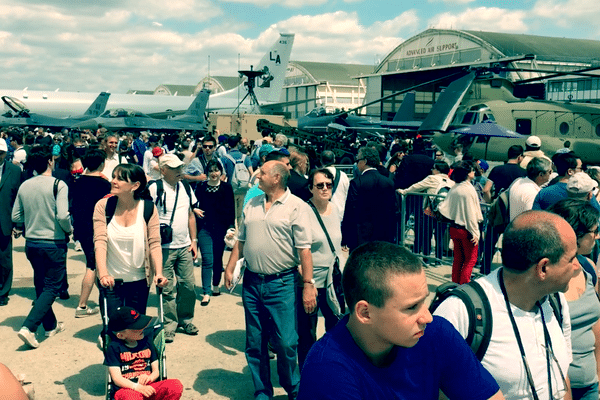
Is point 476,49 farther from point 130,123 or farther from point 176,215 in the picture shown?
point 176,215

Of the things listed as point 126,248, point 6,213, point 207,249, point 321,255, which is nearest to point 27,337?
point 126,248

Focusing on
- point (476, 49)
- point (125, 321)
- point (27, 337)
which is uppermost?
point (476, 49)

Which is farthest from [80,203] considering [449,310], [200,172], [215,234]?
[449,310]

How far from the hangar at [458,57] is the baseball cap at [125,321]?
38243 mm

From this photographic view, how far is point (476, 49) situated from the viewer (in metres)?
45.0

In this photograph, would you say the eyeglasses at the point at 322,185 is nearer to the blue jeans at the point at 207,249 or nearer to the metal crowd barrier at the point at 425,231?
the blue jeans at the point at 207,249

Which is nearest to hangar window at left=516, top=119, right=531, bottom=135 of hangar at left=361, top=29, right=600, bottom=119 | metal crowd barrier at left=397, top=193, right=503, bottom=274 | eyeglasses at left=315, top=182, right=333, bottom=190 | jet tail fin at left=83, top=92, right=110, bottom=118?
metal crowd barrier at left=397, top=193, right=503, bottom=274

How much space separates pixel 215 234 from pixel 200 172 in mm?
1855

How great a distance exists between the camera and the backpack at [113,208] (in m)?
4.80

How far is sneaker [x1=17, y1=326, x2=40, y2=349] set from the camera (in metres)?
5.68

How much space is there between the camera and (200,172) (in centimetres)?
899

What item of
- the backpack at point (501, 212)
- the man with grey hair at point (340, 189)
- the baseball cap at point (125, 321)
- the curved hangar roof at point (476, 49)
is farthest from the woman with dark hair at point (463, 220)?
the curved hangar roof at point (476, 49)

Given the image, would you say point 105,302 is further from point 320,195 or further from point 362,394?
point 362,394

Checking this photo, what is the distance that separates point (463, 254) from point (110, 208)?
446cm
